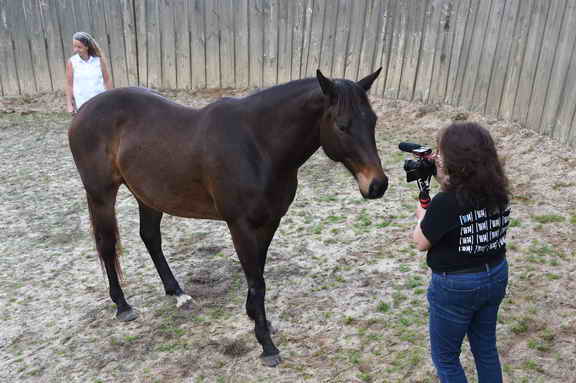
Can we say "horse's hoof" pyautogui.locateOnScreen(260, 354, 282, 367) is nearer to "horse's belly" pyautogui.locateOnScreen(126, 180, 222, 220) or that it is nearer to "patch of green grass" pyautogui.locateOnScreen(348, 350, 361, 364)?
"patch of green grass" pyautogui.locateOnScreen(348, 350, 361, 364)

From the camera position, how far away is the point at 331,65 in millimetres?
Result: 7832

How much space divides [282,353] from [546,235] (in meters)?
2.45

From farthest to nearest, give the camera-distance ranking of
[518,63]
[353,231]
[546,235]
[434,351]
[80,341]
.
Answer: [518,63]
[353,231]
[546,235]
[80,341]
[434,351]

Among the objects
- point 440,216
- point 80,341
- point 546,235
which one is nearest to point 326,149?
point 440,216

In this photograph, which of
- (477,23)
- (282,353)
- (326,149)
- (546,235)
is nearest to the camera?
(326,149)

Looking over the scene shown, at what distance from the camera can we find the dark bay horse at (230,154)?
8.87 feet

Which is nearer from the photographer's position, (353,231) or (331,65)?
(353,231)

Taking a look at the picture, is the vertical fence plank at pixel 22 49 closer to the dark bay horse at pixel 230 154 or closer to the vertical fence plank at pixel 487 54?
the dark bay horse at pixel 230 154

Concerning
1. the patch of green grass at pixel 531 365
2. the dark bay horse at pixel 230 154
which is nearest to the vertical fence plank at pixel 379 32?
the dark bay horse at pixel 230 154

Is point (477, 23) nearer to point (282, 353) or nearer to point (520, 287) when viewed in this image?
point (520, 287)

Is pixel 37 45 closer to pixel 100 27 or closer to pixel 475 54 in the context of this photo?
pixel 100 27

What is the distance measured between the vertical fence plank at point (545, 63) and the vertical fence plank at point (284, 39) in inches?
153

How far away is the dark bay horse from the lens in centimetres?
270

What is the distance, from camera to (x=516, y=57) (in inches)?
226
